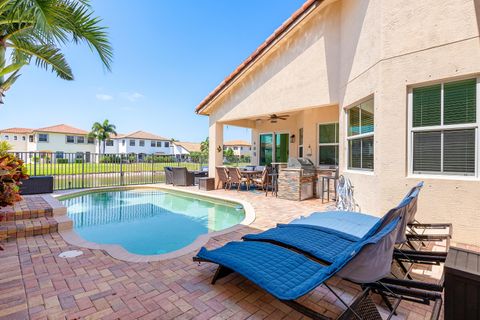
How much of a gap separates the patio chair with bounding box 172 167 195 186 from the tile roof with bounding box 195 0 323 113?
336 cm

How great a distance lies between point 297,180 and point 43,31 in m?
7.94

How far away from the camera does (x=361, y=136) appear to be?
6078 mm

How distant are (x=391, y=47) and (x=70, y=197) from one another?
39.9 ft

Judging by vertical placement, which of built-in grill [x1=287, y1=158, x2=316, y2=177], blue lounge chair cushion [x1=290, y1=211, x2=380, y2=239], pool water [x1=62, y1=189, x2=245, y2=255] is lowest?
pool water [x1=62, y1=189, x2=245, y2=255]

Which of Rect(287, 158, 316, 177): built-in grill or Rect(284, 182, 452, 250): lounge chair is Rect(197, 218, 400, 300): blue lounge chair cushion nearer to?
Rect(284, 182, 452, 250): lounge chair

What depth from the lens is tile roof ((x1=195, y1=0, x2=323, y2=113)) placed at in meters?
7.27

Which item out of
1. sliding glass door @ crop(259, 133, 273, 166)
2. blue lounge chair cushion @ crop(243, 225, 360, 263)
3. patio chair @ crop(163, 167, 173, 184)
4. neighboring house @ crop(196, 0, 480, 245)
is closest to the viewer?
blue lounge chair cushion @ crop(243, 225, 360, 263)

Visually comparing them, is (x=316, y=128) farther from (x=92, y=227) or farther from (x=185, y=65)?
(x=185, y=65)

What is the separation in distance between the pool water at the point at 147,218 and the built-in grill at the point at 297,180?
6.66 feet

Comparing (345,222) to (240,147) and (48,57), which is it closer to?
(48,57)

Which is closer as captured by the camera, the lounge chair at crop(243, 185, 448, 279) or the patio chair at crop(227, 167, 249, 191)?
the lounge chair at crop(243, 185, 448, 279)

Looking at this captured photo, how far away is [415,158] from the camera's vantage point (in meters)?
4.76

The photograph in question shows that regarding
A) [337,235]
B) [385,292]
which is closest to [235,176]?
[337,235]

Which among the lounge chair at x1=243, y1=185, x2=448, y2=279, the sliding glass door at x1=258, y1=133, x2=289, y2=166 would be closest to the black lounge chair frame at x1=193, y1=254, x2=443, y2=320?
the lounge chair at x1=243, y1=185, x2=448, y2=279
